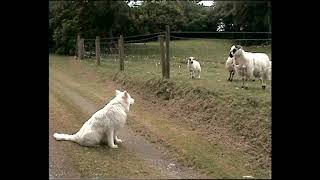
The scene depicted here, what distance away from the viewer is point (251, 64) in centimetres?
466

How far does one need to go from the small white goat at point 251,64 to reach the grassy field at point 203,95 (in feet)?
0.29

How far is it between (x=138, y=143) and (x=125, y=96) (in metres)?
0.62

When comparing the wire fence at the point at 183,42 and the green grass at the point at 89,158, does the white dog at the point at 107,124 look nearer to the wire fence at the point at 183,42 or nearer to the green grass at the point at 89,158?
the green grass at the point at 89,158

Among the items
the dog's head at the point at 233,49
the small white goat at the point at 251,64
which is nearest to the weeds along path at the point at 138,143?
the small white goat at the point at 251,64

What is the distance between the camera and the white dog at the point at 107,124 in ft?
17.7

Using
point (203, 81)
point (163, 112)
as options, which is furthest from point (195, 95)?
point (163, 112)

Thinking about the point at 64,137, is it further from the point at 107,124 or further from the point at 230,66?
the point at 230,66

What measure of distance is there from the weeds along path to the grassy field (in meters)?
0.03

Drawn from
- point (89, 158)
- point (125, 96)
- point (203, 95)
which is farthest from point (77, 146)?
point (203, 95)

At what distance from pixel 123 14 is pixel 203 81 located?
13.7 ft

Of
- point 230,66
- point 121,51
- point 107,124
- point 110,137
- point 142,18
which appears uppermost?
point 142,18

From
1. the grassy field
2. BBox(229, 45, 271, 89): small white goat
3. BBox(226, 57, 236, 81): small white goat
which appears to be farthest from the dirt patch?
BBox(226, 57, 236, 81): small white goat
